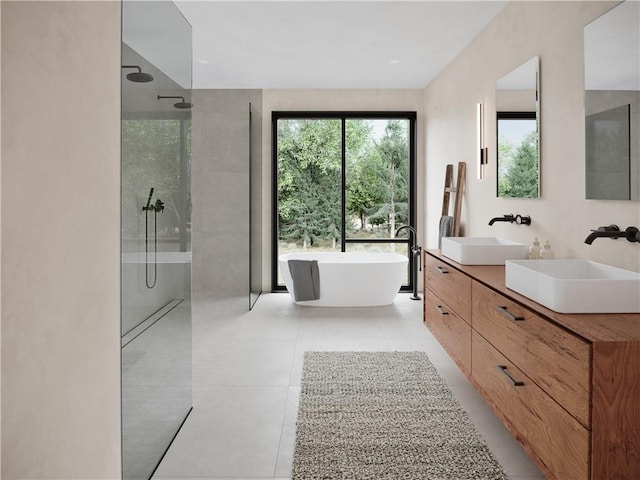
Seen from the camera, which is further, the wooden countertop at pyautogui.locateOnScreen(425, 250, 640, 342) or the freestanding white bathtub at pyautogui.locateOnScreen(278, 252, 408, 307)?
the freestanding white bathtub at pyautogui.locateOnScreen(278, 252, 408, 307)

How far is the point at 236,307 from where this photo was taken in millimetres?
5473

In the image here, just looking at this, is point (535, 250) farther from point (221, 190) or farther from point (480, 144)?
point (221, 190)

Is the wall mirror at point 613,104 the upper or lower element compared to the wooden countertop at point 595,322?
upper

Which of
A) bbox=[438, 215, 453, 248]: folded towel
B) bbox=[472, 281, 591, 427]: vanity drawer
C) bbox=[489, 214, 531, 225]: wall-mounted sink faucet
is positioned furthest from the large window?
bbox=[472, 281, 591, 427]: vanity drawer

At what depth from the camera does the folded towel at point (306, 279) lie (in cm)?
519

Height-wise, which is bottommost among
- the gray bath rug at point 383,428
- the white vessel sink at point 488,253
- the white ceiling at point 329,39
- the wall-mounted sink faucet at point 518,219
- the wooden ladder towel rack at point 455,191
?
the gray bath rug at point 383,428

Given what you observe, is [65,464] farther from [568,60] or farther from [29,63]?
[568,60]

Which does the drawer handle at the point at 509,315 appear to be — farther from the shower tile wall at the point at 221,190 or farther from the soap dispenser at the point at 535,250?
the shower tile wall at the point at 221,190

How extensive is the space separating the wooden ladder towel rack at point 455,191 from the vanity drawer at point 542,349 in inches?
88.5

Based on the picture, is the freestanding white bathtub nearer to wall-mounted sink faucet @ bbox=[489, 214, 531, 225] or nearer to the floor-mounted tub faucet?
the floor-mounted tub faucet

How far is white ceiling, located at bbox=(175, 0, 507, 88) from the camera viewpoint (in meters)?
3.66

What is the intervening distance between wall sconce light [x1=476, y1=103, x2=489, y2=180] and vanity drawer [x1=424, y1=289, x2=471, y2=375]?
3.70 ft

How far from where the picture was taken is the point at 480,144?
161 inches

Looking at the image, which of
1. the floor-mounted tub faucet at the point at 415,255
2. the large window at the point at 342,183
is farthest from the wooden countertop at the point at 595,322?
the large window at the point at 342,183
